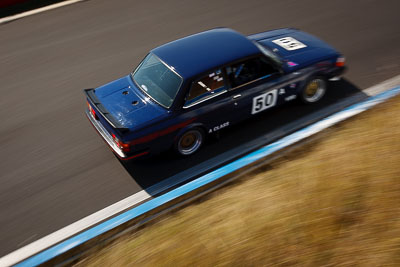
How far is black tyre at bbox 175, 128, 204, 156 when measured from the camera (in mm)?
5742

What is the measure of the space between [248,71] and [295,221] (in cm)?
262

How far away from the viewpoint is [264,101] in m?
6.11

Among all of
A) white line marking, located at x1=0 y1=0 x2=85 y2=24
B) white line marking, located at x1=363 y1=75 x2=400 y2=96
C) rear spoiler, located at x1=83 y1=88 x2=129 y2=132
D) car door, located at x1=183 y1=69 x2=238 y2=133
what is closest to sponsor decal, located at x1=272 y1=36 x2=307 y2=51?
white line marking, located at x1=363 y1=75 x2=400 y2=96

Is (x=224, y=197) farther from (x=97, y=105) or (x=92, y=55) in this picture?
(x=92, y=55)

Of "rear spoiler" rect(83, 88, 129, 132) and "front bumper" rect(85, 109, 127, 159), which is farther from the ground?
"rear spoiler" rect(83, 88, 129, 132)

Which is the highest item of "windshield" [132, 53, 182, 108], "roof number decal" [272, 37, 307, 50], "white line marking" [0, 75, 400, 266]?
"windshield" [132, 53, 182, 108]

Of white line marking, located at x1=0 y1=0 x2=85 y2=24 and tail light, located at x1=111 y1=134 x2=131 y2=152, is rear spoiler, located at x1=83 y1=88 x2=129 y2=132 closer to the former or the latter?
tail light, located at x1=111 y1=134 x2=131 y2=152

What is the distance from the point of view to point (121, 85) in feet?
20.2

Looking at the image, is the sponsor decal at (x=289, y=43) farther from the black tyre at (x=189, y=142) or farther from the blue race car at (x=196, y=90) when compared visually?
the black tyre at (x=189, y=142)

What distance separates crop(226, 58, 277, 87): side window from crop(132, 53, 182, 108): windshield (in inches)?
32.4

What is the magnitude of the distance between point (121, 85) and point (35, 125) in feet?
6.36

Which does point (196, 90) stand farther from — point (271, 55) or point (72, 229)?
point (72, 229)

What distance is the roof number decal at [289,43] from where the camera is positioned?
670cm

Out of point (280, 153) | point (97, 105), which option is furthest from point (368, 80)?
point (97, 105)
